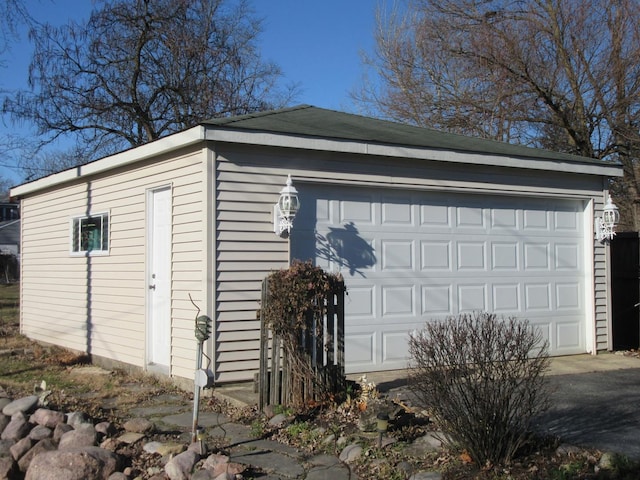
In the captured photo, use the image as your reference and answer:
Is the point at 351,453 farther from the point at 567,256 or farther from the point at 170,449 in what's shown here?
the point at 567,256

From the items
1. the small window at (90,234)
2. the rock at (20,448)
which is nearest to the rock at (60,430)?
the rock at (20,448)

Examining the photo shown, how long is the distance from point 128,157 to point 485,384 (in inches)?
224

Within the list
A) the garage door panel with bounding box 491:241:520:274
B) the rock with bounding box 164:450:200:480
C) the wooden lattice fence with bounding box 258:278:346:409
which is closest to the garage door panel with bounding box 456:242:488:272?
the garage door panel with bounding box 491:241:520:274

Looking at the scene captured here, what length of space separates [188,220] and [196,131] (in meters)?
1.02

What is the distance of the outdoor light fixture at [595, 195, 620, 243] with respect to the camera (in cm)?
958

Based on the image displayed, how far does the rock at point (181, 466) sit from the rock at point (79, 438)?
2.89 ft

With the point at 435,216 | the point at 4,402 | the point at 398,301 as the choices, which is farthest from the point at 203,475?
A: the point at 435,216

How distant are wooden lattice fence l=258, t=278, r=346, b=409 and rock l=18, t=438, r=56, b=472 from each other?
1.77 metres

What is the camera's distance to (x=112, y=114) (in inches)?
844

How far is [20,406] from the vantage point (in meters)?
6.01

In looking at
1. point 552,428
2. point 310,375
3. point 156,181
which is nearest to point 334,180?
point 156,181

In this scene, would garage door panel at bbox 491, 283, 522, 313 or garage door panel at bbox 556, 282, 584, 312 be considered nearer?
garage door panel at bbox 491, 283, 522, 313

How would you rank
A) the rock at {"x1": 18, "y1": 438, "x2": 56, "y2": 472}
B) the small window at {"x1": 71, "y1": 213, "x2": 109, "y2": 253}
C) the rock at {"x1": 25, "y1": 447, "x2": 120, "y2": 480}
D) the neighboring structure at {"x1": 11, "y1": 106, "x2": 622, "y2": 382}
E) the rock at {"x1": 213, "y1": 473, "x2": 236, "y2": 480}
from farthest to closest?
1. the small window at {"x1": 71, "y1": 213, "x2": 109, "y2": 253}
2. the neighboring structure at {"x1": 11, "y1": 106, "x2": 622, "y2": 382}
3. the rock at {"x1": 18, "y1": 438, "x2": 56, "y2": 472}
4. the rock at {"x1": 25, "y1": 447, "x2": 120, "y2": 480}
5. the rock at {"x1": 213, "y1": 473, "x2": 236, "y2": 480}

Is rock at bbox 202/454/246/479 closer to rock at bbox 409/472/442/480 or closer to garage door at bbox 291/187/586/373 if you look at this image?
rock at bbox 409/472/442/480
